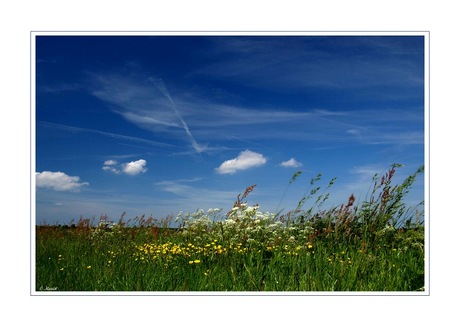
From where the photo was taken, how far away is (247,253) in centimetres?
573

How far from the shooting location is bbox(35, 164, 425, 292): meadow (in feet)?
17.2

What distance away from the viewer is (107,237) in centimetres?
662

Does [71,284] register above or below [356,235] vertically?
below

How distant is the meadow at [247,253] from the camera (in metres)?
5.24
